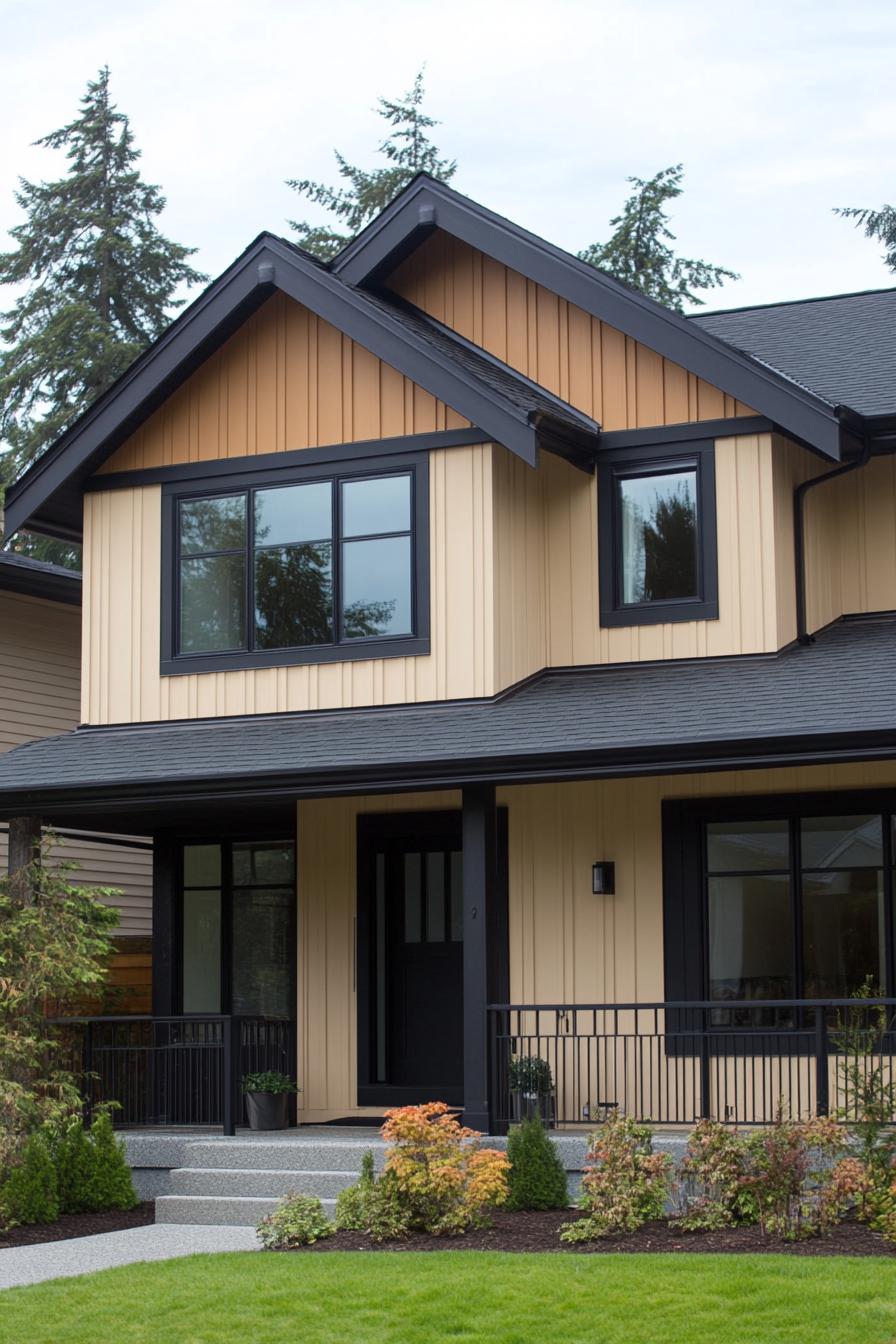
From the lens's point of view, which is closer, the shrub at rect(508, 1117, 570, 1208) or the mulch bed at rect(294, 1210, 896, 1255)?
the mulch bed at rect(294, 1210, 896, 1255)

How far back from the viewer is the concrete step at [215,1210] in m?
11.6

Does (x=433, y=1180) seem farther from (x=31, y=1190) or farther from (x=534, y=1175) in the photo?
(x=31, y=1190)

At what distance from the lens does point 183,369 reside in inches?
575

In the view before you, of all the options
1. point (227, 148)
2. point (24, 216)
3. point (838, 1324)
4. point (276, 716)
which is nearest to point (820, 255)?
point (227, 148)

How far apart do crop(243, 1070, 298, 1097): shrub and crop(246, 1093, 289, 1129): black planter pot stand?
31 mm

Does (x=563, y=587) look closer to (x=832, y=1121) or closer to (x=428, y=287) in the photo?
(x=428, y=287)

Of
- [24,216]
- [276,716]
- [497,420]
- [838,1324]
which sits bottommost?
[838,1324]

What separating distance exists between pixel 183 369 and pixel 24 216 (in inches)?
874

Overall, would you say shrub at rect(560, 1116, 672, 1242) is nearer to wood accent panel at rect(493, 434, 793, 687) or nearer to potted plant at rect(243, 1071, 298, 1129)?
potted plant at rect(243, 1071, 298, 1129)

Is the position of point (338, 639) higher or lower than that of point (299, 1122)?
higher

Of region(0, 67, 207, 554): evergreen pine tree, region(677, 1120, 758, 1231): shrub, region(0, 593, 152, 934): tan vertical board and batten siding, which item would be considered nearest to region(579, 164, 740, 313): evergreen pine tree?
region(0, 67, 207, 554): evergreen pine tree

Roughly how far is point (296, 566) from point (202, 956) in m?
3.65

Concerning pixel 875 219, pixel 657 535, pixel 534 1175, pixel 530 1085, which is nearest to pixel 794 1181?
pixel 534 1175

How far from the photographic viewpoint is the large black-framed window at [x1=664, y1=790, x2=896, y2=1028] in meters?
12.6
